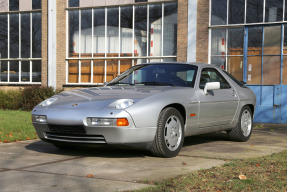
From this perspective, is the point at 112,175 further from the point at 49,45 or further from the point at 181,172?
the point at 49,45

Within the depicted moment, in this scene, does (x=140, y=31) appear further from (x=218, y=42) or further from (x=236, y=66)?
(x=236, y=66)

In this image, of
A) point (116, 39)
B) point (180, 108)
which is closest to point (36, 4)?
point (116, 39)

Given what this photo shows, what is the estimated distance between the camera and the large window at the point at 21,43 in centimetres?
1800

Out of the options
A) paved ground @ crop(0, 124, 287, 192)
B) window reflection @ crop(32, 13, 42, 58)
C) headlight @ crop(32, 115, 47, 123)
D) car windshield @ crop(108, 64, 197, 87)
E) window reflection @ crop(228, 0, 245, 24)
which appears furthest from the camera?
window reflection @ crop(32, 13, 42, 58)

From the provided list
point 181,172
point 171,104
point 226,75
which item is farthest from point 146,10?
point 181,172

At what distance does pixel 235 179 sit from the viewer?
4.68m

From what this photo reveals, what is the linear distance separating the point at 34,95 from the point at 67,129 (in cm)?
1101

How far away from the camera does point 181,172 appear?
5121mm

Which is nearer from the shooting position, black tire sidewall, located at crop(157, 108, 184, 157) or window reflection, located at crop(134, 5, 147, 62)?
black tire sidewall, located at crop(157, 108, 184, 157)

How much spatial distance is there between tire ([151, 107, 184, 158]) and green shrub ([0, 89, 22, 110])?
11961 mm

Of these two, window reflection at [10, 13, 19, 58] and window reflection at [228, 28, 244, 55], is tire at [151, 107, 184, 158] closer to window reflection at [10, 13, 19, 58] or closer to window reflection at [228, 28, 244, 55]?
window reflection at [228, 28, 244, 55]

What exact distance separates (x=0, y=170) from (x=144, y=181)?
1.74m

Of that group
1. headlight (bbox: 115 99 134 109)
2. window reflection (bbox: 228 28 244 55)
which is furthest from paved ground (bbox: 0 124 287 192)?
window reflection (bbox: 228 28 244 55)

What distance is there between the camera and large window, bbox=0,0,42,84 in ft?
59.1
